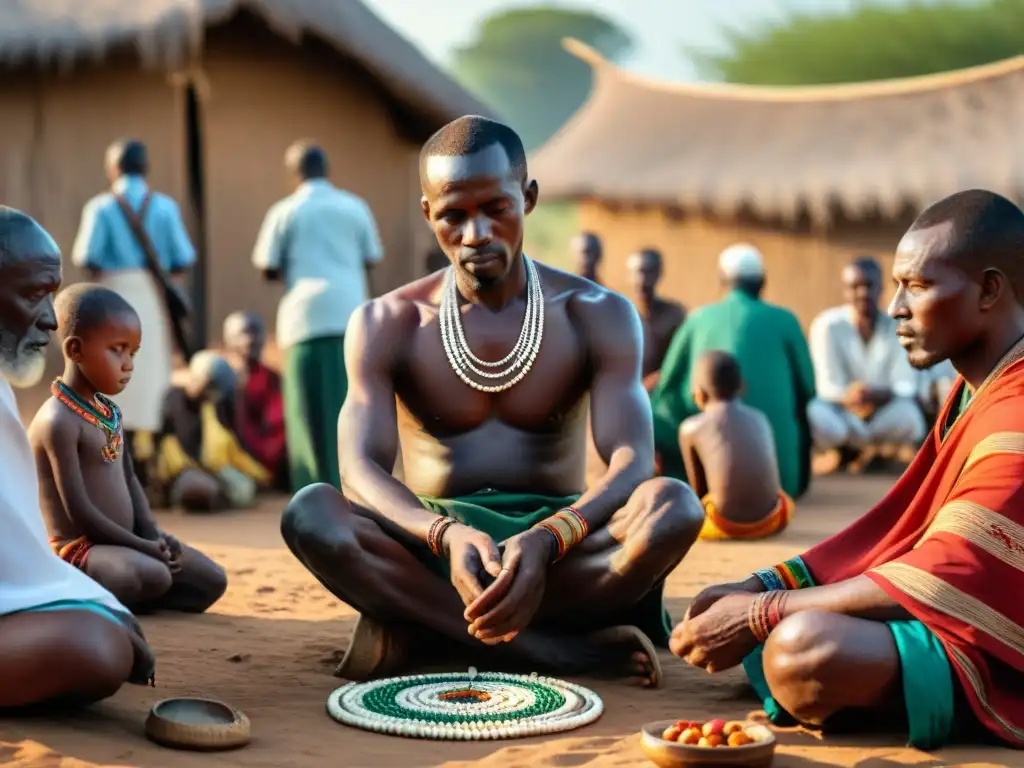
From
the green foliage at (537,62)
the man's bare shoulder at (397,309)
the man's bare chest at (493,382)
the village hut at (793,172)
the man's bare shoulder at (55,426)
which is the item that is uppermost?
the green foliage at (537,62)

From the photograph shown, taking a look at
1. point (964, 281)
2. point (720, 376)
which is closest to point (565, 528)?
point (964, 281)

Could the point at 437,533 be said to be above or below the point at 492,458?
below

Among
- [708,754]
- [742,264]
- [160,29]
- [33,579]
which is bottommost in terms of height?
[708,754]

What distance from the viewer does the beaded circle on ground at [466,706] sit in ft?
13.8

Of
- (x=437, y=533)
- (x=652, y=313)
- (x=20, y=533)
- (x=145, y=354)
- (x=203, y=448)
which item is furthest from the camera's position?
(x=652, y=313)

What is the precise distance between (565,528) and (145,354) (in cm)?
577

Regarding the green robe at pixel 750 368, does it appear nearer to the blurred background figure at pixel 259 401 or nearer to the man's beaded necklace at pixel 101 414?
the blurred background figure at pixel 259 401

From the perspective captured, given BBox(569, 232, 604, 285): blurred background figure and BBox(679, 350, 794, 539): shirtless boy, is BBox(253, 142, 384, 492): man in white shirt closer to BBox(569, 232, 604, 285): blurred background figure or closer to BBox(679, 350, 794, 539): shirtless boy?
BBox(569, 232, 604, 285): blurred background figure

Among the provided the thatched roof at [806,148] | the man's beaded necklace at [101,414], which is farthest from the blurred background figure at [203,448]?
the thatched roof at [806,148]

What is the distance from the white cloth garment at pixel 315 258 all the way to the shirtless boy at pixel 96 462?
3.49 metres

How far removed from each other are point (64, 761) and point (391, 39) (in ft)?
36.0

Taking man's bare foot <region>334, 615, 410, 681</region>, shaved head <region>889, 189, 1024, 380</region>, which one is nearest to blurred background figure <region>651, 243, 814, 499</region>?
man's bare foot <region>334, 615, 410, 681</region>

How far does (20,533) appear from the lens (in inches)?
155

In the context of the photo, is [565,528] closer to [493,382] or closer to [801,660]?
[493,382]
